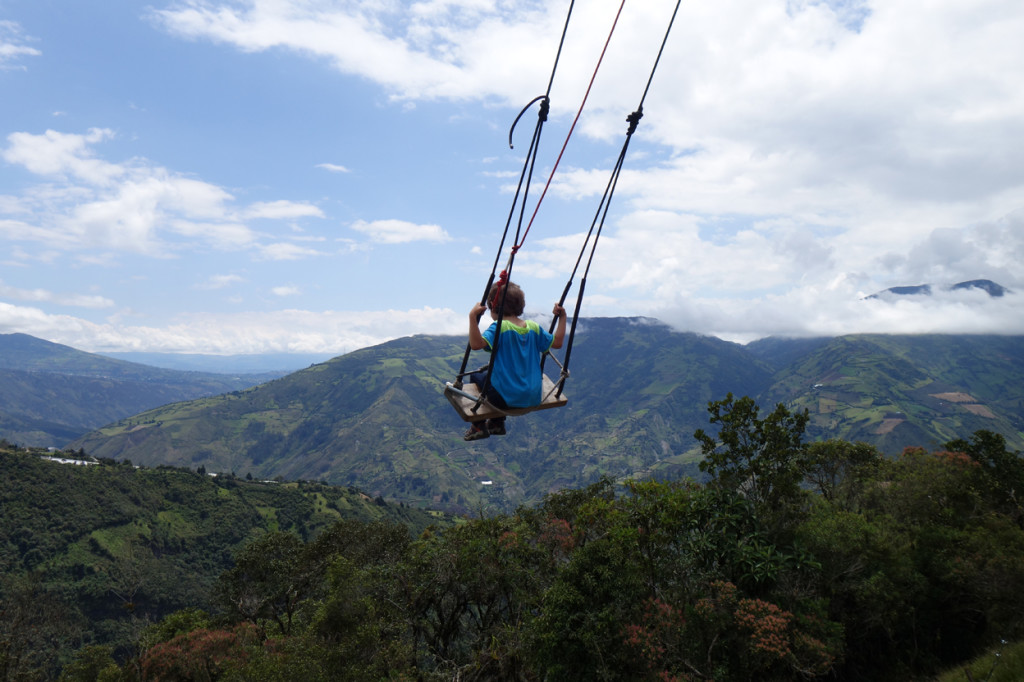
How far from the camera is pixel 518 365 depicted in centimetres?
666

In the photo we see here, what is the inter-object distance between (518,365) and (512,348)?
0.80 feet

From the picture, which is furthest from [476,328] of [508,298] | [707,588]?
[707,588]

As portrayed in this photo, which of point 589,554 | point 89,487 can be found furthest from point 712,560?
point 89,487

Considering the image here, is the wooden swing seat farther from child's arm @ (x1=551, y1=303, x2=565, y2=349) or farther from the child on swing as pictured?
child's arm @ (x1=551, y1=303, x2=565, y2=349)

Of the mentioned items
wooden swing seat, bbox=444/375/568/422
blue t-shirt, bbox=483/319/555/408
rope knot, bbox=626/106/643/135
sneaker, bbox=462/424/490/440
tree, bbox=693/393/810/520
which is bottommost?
tree, bbox=693/393/810/520

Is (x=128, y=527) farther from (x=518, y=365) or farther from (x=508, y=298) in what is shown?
(x=508, y=298)

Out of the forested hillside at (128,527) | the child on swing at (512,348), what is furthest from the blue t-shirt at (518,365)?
the forested hillside at (128,527)

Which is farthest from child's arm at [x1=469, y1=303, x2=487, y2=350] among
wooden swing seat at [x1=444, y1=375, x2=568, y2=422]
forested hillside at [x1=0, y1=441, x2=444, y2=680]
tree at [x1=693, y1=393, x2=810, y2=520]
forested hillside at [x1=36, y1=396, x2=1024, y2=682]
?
forested hillside at [x1=0, y1=441, x2=444, y2=680]

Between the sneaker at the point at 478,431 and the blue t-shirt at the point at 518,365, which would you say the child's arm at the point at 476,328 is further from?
the sneaker at the point at 478,431

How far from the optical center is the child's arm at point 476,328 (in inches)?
245

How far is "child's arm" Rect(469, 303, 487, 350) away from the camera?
622cm

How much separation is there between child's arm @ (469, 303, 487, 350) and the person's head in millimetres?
164

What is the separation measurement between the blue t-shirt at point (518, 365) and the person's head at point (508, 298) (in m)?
0.19

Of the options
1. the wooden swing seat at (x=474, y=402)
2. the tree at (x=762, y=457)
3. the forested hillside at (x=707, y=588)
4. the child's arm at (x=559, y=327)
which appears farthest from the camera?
the tree at (x=762, y=457)
